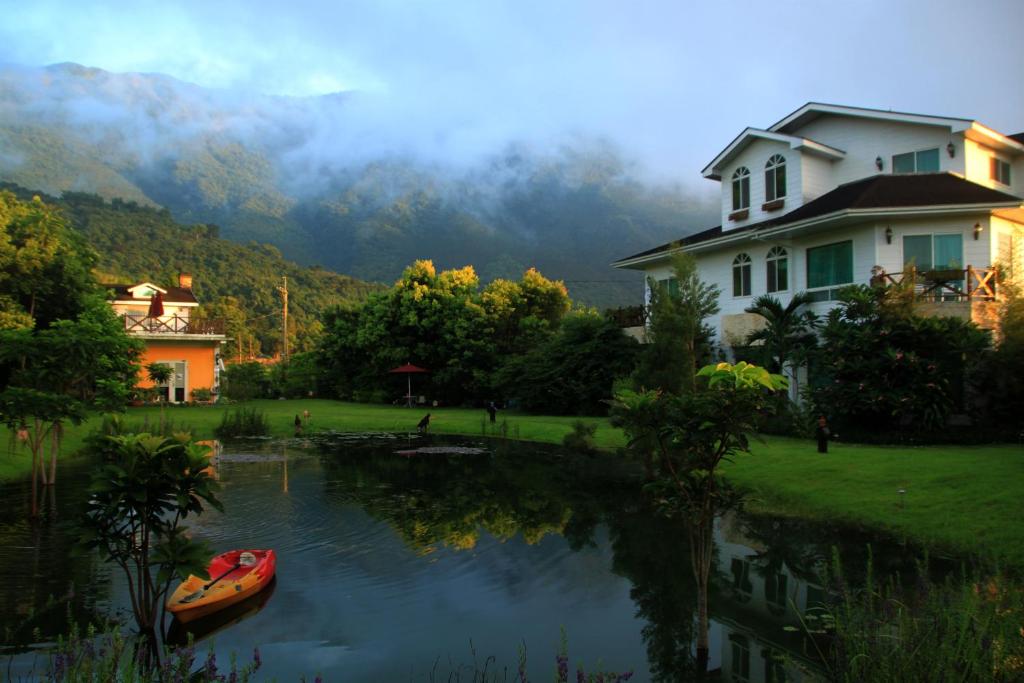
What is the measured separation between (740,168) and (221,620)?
24455 millimetres

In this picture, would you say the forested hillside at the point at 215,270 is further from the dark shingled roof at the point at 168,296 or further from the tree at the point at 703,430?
the tree at the point at 703,430

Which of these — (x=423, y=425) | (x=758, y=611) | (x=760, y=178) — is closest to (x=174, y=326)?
(x=423, y=425)

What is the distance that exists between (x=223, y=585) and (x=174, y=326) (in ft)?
113

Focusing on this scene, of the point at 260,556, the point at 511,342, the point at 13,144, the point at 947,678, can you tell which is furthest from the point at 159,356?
the point at 13,144

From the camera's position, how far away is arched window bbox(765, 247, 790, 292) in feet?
79.2

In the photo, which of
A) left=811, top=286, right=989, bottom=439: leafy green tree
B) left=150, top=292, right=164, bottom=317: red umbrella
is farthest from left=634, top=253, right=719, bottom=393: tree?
left=150, top=292, right=164, bottom=317: red umbrella

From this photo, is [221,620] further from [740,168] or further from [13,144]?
[13,144]

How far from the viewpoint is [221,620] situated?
26.6 feet

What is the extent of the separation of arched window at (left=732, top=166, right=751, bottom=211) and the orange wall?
2867cm

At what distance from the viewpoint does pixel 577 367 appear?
1209 inches

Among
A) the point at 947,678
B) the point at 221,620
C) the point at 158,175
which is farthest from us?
the point at 158,175

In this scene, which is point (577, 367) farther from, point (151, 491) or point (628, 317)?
point (151, 491)

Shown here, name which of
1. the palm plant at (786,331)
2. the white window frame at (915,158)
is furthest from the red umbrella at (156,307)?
the white window frame at (915,158)

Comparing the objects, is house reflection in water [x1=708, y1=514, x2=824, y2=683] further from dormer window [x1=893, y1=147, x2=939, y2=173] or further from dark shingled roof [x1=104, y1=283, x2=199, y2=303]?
dark shingled roof [x1=104, y1=283, x2=199, y2=303]
